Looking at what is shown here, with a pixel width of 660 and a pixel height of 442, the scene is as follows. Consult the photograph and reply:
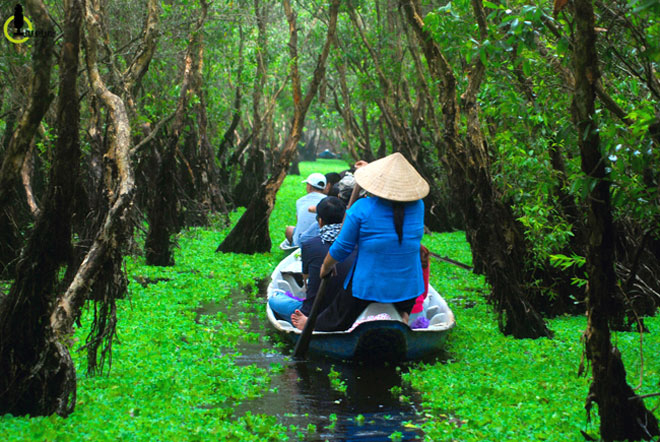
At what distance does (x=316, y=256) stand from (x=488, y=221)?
180cm

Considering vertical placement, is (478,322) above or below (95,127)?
below

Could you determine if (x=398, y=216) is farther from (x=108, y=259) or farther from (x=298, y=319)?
(x=108, y=259)

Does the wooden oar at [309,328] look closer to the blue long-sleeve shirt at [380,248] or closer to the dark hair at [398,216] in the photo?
the blue long-sleeve shirt at [380,248]

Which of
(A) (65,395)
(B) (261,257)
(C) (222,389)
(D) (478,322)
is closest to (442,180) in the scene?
(B) (261,257)

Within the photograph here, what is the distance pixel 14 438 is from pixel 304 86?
32.3 m

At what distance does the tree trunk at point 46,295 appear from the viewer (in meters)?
4.60

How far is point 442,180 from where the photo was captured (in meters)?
18.6

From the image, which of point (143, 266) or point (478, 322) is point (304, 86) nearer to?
point (143, 266)

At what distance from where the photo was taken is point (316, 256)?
25.4 ft

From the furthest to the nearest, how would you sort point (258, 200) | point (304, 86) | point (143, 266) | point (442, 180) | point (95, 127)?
point (304, 86)
point (442, 180)
point (258, 200)
point (143, 266)
point (95, 127)

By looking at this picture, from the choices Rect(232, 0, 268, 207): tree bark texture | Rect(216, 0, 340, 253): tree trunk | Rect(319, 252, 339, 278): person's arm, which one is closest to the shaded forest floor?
Rect(319, 252, 339, 278): person's arm

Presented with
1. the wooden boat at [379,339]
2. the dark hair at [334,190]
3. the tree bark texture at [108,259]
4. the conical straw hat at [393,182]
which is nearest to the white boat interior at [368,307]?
the wooden boat at [379,339]

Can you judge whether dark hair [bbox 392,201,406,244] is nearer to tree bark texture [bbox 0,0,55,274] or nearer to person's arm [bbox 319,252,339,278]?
person's arm [bbox 319,252,339,278]

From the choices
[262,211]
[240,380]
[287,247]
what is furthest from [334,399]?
[262,211]
